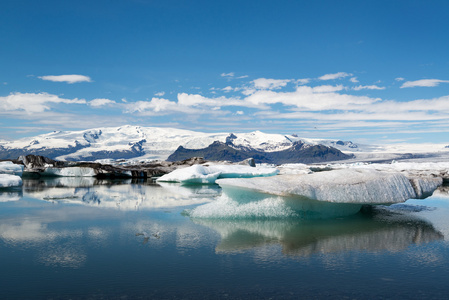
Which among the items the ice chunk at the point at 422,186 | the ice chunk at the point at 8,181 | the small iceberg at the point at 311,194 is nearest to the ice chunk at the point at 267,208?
the small iceberg at the point at 311,194

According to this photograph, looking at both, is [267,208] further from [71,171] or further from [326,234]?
[71,171]

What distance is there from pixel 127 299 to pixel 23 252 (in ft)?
12.2

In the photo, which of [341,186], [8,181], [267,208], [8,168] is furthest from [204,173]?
[341,186]

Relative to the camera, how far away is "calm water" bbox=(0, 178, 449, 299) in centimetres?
582

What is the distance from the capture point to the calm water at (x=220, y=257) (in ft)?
19.1

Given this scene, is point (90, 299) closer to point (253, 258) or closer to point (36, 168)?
point (253, 258)

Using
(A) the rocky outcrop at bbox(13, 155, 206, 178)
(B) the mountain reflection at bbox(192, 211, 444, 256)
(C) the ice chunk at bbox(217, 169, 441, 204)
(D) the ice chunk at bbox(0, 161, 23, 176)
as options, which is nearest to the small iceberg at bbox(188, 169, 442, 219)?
(C) the ice chunk at bbox(217, 169, 441, 204)

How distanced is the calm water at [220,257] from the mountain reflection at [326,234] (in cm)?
3

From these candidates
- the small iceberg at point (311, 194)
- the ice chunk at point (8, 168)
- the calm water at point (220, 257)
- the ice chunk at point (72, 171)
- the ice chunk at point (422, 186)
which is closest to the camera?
the calm water at point (220, 257)

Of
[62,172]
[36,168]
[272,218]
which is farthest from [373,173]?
[36,168]

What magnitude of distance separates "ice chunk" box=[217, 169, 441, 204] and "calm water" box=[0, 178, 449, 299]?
0.85m

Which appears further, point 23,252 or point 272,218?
point 272,218

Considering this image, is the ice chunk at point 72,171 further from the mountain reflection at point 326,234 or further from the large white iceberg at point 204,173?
the mountain reflection at point 326,234

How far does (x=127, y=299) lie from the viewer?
5434mm
